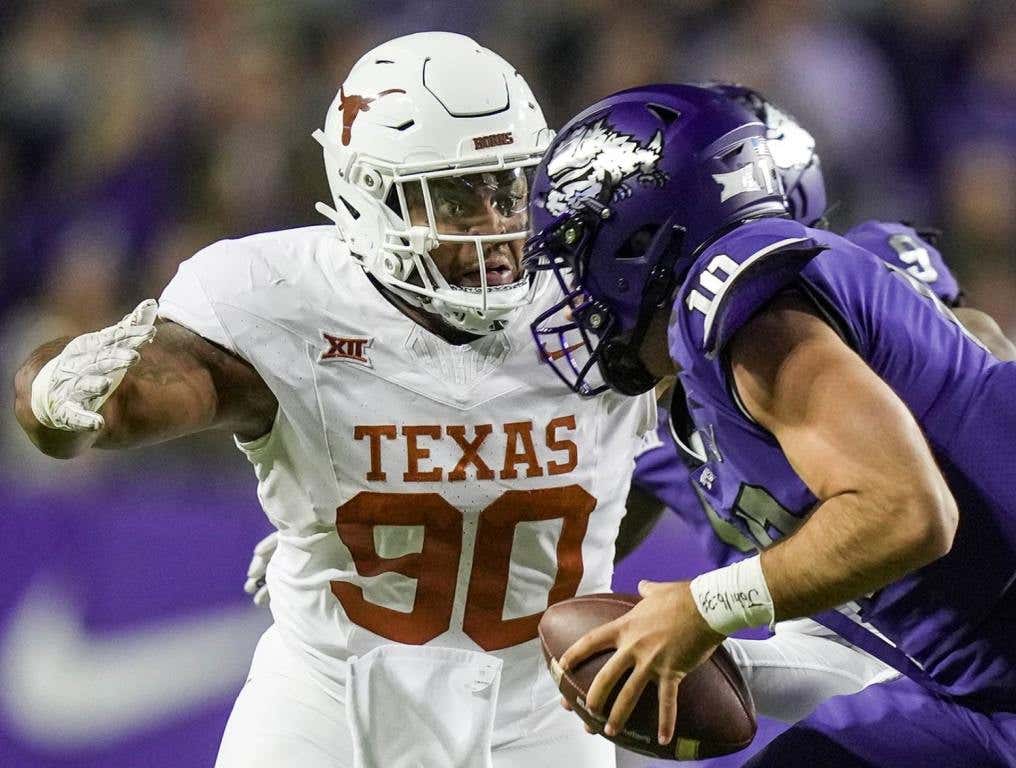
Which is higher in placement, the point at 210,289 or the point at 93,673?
the point at 210,289

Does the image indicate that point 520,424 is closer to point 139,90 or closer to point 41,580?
point 41,580

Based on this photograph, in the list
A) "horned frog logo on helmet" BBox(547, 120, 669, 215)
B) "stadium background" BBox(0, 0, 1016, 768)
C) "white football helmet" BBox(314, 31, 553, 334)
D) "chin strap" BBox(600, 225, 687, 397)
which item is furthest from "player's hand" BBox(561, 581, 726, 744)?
"stadium background" BBox(0, 0, 1016, 768)

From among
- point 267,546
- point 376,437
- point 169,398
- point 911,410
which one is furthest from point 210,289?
point 911,410

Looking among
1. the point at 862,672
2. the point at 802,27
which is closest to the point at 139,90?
the point at 802,27

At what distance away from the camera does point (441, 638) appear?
2156mm

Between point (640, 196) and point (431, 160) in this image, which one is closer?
point (640, 196)

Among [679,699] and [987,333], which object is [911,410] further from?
[987,333]

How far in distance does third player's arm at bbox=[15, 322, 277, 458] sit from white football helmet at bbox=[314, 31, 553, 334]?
0.26m

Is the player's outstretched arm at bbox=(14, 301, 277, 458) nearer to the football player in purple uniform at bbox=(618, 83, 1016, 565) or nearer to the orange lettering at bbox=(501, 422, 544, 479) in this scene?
the orange lettering at bbox=(501, 422, 544, 479)

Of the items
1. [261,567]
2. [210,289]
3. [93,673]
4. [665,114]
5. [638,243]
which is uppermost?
[665,114]

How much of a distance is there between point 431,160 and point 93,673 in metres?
1.54

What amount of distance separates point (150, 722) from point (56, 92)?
2.50m

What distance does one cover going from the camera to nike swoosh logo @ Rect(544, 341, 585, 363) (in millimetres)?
2094

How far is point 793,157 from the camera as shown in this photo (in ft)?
8.70
